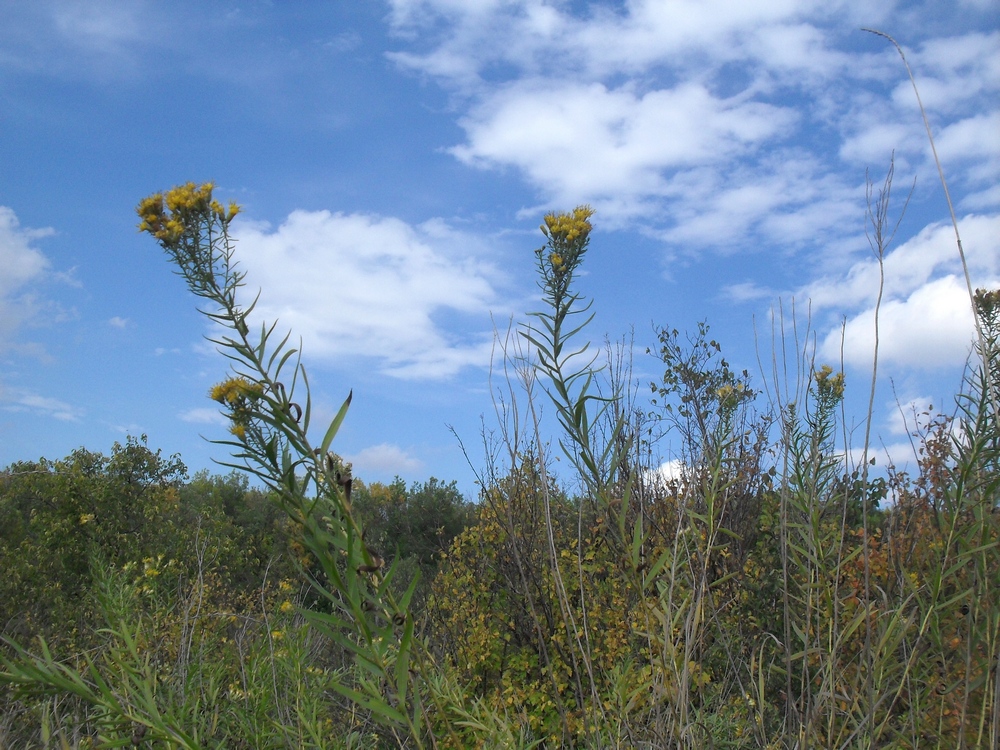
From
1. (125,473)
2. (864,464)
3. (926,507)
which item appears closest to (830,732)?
(864,464)

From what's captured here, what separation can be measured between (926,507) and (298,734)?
2668 millimetres

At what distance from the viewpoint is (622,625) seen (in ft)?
13.2

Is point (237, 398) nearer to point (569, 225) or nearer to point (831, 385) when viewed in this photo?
point (569, 225)

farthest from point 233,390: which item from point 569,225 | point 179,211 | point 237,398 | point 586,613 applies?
point 586,613

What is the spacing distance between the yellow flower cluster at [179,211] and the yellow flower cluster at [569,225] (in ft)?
2.71

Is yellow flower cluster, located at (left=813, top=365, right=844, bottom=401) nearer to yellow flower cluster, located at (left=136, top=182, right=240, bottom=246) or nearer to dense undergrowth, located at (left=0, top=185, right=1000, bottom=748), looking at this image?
dense undergrowth, located at (left=0, top=185, right=1000, bottom=748)

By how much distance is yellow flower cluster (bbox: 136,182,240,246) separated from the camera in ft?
5.39

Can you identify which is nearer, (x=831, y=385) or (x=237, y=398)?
(x=237, y=398)

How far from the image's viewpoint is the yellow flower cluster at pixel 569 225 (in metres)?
1.84

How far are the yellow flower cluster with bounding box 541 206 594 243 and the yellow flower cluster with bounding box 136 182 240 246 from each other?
32.6 inches

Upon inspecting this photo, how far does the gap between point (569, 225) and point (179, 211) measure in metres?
0.96

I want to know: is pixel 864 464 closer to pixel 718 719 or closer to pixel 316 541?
pixel 316 541

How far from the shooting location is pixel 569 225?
185cm

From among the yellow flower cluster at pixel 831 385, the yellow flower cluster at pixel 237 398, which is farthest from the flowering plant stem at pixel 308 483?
→ the yellow flower cluster at pixel 831 385
